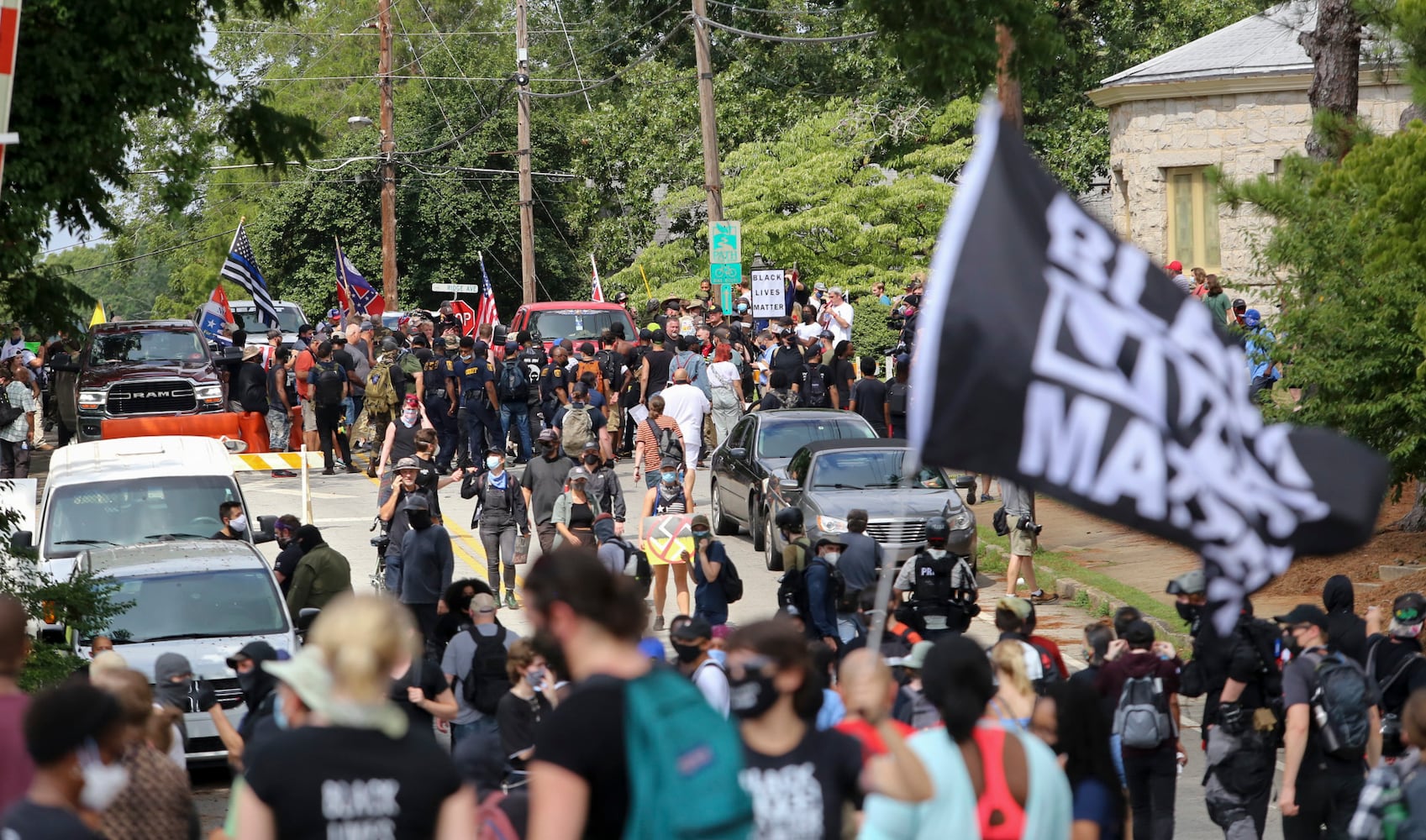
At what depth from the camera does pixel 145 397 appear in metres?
26.5

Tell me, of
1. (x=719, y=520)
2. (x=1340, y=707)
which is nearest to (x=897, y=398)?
(x=719, y=520)

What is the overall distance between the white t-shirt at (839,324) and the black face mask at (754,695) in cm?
2358

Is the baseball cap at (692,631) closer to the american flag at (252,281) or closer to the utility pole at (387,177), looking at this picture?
the american flag at (252,281)

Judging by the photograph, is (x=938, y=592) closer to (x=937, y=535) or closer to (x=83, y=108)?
(x=937, y=535)

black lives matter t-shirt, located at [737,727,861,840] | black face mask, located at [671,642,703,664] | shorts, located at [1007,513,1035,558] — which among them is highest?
black lives matter t-shirt, located at [737,727,861,840]

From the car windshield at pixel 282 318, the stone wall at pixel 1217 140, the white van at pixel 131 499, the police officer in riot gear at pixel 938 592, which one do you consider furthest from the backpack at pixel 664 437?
the car windshield at pixel 282 318

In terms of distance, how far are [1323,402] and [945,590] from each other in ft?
19.8

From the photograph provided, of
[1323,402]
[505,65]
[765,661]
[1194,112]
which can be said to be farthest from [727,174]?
[765,661]

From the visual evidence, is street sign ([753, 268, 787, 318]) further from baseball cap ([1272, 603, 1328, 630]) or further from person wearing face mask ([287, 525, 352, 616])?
baseball cap ([1272, 603, 1328, 630])

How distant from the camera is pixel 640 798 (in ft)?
13.2

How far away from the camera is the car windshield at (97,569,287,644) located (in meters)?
13.1

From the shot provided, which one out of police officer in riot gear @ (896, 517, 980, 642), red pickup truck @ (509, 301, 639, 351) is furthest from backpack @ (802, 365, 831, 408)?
police officer in riot gear @ (896, 517, 980, 642)

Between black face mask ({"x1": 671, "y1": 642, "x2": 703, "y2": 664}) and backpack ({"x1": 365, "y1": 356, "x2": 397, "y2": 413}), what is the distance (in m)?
16.9

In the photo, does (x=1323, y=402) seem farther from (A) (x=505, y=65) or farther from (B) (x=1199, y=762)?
(A) (x=505, y=65)
